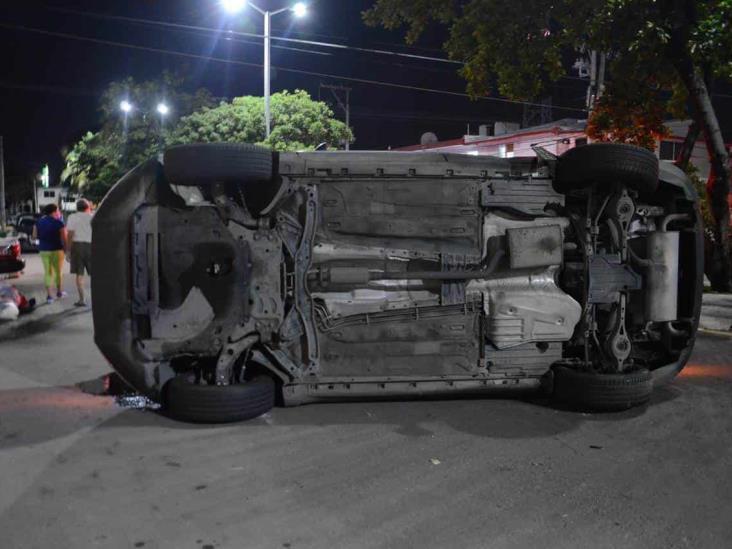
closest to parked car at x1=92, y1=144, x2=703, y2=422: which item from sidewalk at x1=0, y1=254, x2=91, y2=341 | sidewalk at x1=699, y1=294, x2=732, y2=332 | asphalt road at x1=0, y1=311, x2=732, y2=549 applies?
asphalt road at x1=0, y1=311, x2=732, y2=549

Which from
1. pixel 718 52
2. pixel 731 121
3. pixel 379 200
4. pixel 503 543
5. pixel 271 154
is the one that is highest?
pixel 731 121

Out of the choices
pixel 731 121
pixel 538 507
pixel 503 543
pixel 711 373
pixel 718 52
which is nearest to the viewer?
pixel 503 543

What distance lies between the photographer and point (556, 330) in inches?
212

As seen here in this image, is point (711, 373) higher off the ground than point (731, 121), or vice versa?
point (731, 121)

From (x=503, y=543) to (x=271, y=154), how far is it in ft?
10.1

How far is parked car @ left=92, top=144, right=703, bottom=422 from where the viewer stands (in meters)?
5.10

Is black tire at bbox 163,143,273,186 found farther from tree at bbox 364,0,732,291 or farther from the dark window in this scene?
the dark window

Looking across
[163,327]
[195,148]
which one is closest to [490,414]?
[163,327]

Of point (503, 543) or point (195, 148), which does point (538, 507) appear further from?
point (195, 148)

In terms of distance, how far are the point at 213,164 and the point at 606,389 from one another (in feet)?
10.7

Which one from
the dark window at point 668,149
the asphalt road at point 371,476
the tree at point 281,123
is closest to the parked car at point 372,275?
Answer: the asphalt road at point 371,476

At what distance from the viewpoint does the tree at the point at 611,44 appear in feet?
37.0

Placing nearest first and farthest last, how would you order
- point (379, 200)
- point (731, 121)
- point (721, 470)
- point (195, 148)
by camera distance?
point (721, 470) < point (195, 148) < point (379, 200) < point (731, 121)

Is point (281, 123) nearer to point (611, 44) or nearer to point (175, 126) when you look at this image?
point (175, 126)
